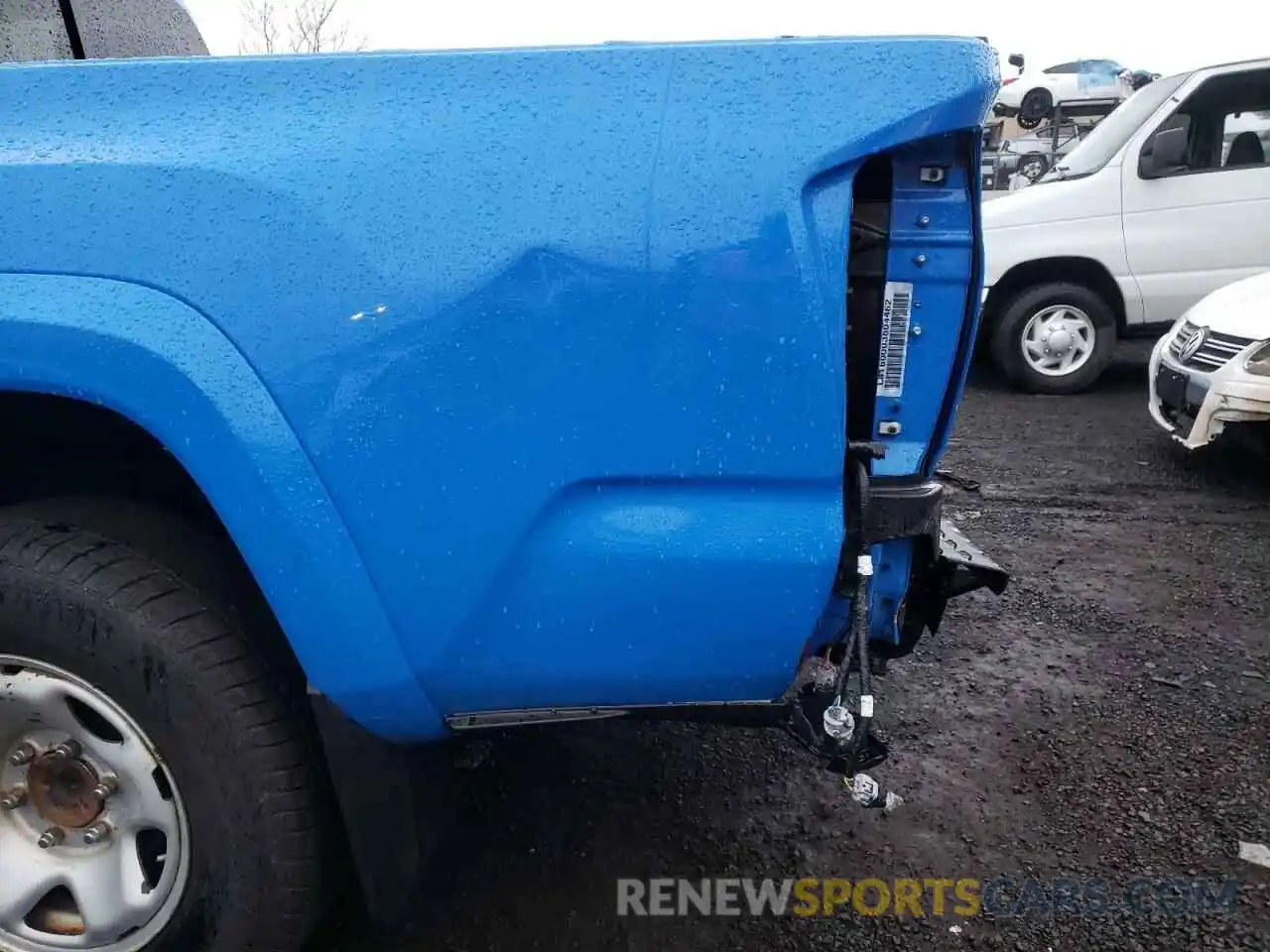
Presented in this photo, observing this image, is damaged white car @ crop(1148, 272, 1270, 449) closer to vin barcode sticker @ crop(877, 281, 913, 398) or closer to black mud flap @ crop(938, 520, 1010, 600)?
black mud flap @ crop(938, 520, 1010, 600)

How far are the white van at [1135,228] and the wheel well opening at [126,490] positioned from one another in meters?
6.01

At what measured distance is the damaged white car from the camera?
441cm

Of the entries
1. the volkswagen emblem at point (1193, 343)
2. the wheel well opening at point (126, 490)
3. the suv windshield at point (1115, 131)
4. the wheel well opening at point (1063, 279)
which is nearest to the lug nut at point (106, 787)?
the wheel well opening at point (126, 490)

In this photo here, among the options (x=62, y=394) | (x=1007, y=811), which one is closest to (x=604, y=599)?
(x=62, y=394)

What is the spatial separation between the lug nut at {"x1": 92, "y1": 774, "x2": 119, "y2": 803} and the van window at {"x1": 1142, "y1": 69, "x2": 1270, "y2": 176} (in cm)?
708

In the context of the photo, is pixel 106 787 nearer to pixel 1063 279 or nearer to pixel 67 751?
pixel 67 751

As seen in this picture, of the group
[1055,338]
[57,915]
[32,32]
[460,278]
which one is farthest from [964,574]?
[1055,338]

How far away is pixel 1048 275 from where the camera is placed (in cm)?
675

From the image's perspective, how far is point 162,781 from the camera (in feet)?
5.56

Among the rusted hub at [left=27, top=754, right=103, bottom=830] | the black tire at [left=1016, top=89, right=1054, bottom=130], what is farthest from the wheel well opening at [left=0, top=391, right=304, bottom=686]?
the black tire at [left=1016, top=89, right=1054, bottom=130]

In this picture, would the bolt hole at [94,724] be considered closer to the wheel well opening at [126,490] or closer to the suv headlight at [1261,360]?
the wheel well opening at [126,490]

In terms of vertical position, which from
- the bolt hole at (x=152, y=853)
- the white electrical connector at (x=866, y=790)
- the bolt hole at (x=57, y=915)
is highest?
the white electrical connector at (x=866, y=790)

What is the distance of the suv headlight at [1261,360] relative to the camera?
4.37 metres

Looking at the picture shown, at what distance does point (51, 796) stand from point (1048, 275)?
6.79 metres
